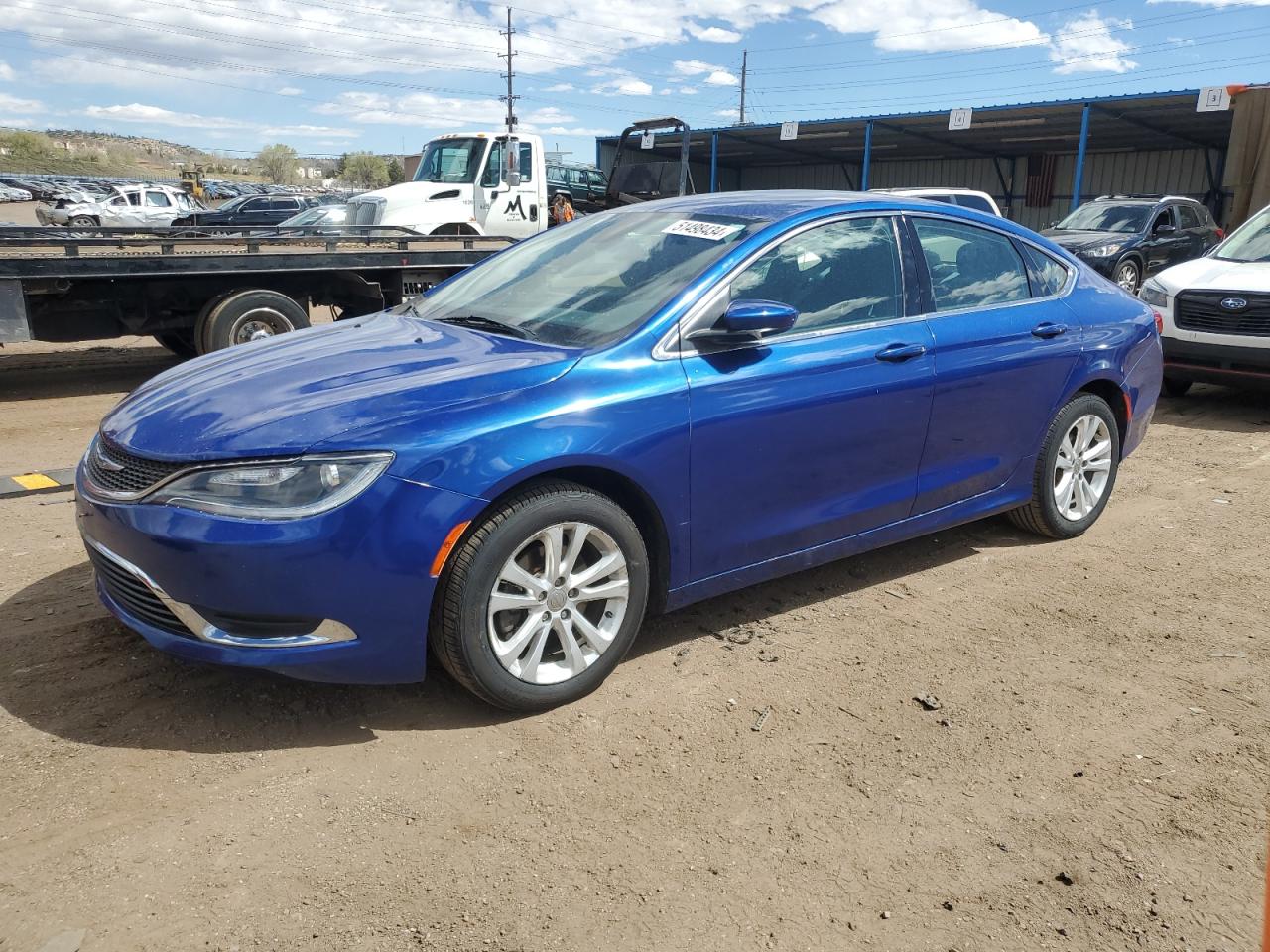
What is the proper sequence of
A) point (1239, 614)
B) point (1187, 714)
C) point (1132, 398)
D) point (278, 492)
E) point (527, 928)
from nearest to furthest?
point (527, 928)
point (278, 492)
point (1187, 714)
point (1239, 614)
point (1132, 398)

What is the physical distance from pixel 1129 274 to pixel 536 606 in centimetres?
1533

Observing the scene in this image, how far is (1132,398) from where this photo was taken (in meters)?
5.02

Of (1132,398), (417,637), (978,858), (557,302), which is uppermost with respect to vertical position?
(557,302)

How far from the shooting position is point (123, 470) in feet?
10.0

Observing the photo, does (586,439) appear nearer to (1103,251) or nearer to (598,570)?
(598,570)

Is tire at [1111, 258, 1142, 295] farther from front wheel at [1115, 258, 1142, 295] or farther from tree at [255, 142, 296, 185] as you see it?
tree at [255, 142, 296, 185]

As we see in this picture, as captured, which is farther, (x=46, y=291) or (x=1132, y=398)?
(x=46, y=291)

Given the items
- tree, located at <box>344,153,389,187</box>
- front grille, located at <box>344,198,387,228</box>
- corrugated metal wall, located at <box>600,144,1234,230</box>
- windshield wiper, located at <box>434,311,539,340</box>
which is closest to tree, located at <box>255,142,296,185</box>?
tree, located at <box>344,153,389,187</box>

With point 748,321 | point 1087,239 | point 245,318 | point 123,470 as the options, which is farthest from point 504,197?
point 123,470

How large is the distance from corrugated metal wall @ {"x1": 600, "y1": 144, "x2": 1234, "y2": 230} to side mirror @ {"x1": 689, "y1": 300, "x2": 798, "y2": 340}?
30.6 m

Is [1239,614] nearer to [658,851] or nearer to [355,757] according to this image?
[658,851]

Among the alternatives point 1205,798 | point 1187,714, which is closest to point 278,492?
point 1205,798

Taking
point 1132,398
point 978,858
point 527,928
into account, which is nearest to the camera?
point 527,928

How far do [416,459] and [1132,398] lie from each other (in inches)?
150
